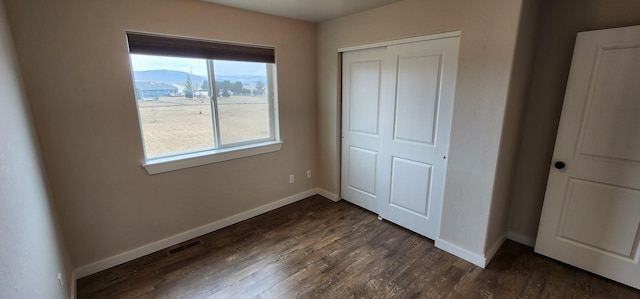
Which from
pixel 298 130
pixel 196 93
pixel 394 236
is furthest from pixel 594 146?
pixel 196 93

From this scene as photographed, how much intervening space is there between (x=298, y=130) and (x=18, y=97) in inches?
92.1

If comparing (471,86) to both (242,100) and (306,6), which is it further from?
(242,100)

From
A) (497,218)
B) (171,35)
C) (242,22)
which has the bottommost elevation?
(497,218)

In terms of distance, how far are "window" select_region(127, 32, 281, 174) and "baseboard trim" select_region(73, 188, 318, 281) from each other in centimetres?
69

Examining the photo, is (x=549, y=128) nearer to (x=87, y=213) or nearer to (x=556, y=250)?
(x=556, y=250)

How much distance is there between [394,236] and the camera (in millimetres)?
2693

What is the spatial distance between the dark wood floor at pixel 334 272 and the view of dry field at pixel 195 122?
978 mm

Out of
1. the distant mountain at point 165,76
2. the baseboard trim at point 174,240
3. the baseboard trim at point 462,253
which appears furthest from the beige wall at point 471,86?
the baseboard trim at point 174,240

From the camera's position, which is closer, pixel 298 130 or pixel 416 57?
pixel 416 57

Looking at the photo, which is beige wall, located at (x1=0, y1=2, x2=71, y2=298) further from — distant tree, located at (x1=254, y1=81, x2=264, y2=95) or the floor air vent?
distant tree, located at (x1=254, y1=81, x2=264, y2=95)

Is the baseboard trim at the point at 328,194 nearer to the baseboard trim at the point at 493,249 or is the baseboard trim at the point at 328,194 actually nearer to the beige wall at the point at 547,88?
the baseboard trim at the point at 493,249

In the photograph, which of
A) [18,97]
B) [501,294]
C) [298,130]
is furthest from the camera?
[298,130]

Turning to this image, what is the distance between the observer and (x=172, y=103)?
2412mm

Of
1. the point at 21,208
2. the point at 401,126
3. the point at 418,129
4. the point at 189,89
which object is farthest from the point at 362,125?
the point at 21,208
